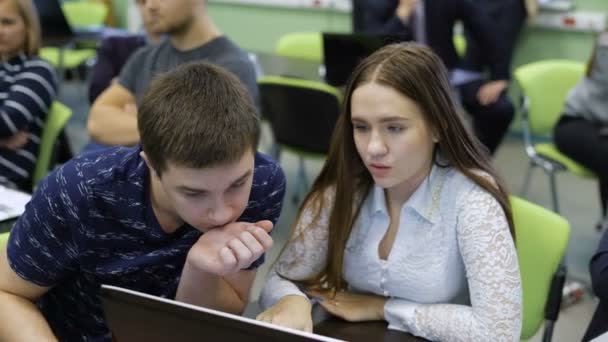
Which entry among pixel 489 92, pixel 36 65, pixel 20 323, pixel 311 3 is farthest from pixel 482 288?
pixel 311 3

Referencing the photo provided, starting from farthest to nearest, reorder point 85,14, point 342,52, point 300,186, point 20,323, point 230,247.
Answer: point 85,14, point 300,186, point 342,52, point 20,323, point 230,247

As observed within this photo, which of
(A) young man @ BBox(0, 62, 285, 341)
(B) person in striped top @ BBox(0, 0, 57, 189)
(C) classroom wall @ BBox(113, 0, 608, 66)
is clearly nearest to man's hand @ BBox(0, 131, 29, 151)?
(B) person in striped top @ BBox(0, 0, 57, 189)

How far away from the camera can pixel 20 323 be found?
130cm

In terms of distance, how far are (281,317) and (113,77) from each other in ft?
6.72

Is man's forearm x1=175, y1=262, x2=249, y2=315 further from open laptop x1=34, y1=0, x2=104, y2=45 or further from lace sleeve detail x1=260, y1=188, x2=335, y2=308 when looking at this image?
open laptop x1=34, y1=0, x2=104, y2=45

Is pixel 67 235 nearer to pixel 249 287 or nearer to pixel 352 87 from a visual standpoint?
pixel 249 287

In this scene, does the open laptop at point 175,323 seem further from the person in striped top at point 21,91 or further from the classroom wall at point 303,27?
the classroom wall at point 303,27

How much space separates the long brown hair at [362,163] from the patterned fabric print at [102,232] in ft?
0.82

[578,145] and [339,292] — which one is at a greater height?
[339,292]

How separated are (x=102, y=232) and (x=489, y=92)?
304 cm

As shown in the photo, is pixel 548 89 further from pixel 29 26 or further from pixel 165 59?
pixel 29 26

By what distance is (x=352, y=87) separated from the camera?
1.59 meters

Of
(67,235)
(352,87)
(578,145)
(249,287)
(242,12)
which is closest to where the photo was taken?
(67,235)

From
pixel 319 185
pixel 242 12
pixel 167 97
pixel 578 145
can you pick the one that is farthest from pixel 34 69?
pixel 242 12
